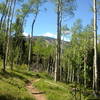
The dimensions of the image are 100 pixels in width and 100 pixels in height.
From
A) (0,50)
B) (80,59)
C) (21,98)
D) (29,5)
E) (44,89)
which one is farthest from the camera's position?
(0,50)

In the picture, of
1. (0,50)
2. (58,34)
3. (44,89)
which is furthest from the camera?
(0,50)

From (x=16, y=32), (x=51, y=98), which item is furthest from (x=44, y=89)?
(x=16, y=32)

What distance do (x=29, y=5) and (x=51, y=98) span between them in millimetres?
23256

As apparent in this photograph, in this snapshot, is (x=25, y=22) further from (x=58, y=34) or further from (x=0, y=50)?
(x=58, y=34)

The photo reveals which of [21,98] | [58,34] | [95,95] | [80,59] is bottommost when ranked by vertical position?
[95,95]

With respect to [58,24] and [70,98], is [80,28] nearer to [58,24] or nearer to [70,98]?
[58,24]

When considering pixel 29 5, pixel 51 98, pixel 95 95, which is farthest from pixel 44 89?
pixel 29 5

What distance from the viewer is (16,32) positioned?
40.0 metres

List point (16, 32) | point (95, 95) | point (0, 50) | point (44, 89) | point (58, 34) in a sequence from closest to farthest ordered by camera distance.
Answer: point (44, 89), point (95, 95), point (58, 34), point (16, 32), point (0, 50)

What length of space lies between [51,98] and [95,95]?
6.08 metres

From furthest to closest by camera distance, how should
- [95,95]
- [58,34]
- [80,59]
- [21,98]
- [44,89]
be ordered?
[58,34] < [95,95] < [44,89] < [80,59] < [21,98]

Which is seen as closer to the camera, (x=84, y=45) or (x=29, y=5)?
(x=84, y=45)

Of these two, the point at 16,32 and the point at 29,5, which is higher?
the point at 29,5

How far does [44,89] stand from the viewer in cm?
1691
